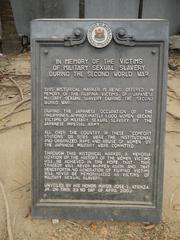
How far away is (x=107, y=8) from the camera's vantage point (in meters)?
7.95

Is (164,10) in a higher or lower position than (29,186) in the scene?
higher

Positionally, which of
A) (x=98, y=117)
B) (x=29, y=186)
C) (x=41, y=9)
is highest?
(x=41, y=9)

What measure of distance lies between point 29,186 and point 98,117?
42.9 inches

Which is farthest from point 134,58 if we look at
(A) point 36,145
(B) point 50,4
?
(B) point 50,4

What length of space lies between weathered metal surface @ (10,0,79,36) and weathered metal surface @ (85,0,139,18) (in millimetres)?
267

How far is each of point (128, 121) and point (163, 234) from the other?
1036 millimetres

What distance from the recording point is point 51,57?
131 inches

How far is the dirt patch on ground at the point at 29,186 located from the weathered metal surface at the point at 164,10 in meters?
2.96

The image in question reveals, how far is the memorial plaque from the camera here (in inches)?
129

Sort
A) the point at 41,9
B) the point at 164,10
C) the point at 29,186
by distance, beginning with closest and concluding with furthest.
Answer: the point at 29,186, the point at 41,9, the point at 164,10

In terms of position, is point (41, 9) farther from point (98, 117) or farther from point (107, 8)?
point (98, 117)

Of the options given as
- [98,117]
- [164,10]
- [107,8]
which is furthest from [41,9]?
[98,117]

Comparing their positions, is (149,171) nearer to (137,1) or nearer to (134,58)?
(134,58)

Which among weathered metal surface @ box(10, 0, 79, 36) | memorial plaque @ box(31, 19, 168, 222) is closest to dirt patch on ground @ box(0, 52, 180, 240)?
memorial plaque @ box(31, 19, 168, 222)
